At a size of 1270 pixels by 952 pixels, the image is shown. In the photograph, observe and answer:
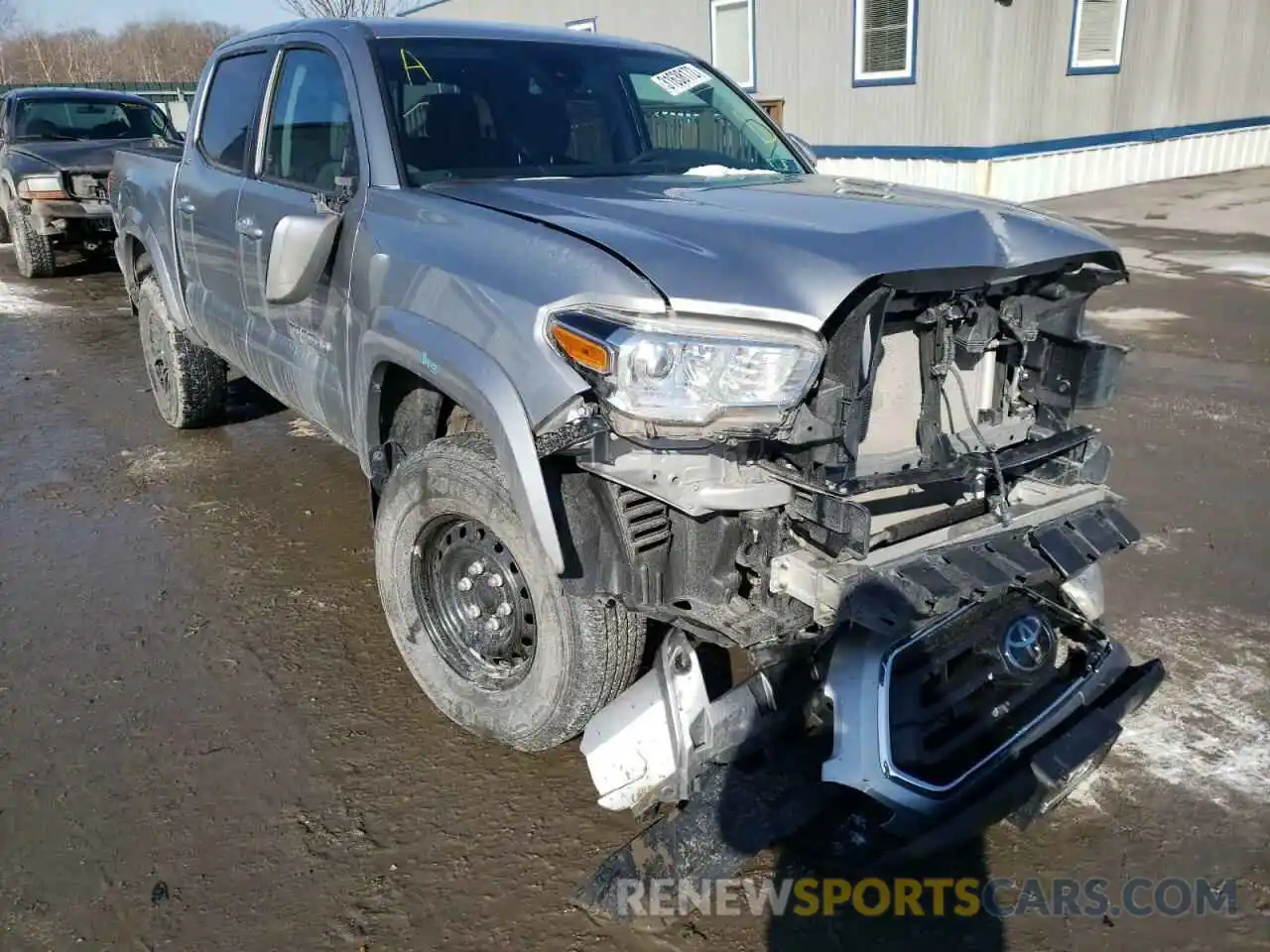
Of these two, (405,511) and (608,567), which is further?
(405,511)

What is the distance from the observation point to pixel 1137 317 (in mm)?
8359

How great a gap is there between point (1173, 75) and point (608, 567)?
57.5ft

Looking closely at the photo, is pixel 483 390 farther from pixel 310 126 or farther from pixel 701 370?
pixel 310 126

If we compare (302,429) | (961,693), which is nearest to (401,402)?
(961,693)

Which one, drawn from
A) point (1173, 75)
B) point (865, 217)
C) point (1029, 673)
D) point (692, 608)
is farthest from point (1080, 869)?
point (1173, 75)

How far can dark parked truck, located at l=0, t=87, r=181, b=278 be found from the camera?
10.5 m

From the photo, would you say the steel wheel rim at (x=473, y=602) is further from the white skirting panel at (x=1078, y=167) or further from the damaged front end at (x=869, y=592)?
the white skirting panel at (x=1078, y=167)

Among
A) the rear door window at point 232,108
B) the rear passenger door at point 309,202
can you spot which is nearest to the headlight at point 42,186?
the rear door window at point 232,108

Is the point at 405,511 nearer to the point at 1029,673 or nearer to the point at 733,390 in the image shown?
the point at 733,390

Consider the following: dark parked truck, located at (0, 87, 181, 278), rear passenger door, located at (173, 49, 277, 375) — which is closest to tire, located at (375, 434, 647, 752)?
rear passenger door, located at (173, 49, 277, 375)

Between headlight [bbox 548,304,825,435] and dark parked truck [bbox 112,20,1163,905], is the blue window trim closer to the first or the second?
dark parked truck [bbox 112,20,1163,905]

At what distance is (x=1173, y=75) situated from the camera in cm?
1630

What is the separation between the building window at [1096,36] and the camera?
14375 mm

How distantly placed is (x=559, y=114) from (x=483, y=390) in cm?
153
